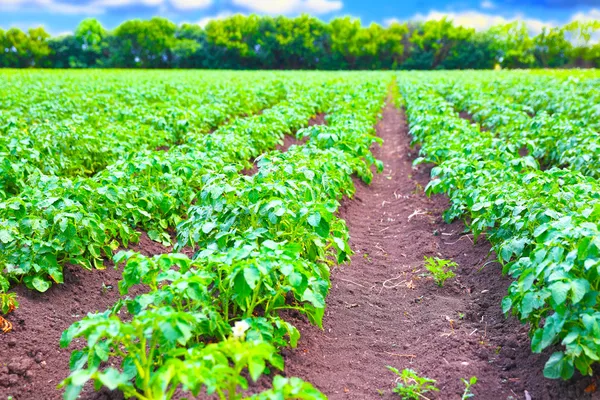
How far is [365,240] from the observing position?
6246 millimetres

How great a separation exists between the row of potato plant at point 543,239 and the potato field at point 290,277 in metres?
0.02

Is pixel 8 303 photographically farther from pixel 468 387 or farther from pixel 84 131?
pixel 84 131

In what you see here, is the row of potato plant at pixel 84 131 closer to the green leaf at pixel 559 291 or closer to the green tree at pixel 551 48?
the green leaf at pixel 559 291

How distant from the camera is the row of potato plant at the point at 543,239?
9.23ft

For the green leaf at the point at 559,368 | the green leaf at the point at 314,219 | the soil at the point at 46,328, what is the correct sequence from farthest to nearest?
the green leaf at the point at 314,219, the soil at the point at 46,328, the green leaf at the point at 559,368

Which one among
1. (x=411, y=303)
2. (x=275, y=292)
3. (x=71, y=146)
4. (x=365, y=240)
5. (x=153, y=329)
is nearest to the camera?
(x=153, y=329)

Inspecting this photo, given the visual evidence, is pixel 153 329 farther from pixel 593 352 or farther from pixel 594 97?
pixel 594 97

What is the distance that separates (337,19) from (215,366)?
238 feet

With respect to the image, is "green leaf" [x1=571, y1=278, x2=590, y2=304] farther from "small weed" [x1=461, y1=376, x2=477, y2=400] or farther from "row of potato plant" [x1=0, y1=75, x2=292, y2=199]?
"row of potato plant" [x1=0, y1=75, x2=292, y2=199]

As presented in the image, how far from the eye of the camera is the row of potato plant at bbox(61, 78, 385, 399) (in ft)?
7.49

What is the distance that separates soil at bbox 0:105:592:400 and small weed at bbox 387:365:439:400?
7cm

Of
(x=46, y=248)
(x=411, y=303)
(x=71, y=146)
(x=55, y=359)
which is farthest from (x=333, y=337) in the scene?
(x=71, y=146)

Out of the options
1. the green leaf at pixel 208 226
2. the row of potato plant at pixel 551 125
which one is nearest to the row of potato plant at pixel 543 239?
the row of potato plant at pixel 551 125

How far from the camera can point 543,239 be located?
3527mm
